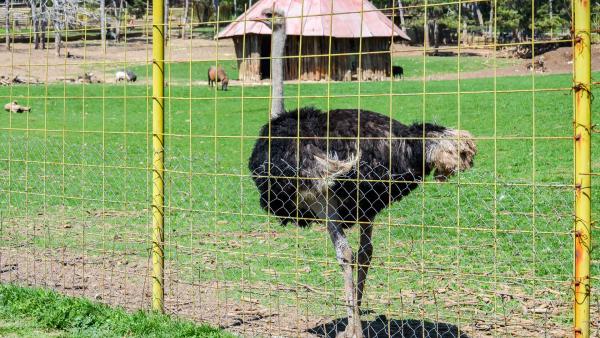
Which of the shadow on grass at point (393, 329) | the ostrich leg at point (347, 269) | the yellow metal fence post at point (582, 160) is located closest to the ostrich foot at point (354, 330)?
the ostrich leg at point (347, 269)

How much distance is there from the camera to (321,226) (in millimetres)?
9398

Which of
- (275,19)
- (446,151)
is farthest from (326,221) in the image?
(275,19)

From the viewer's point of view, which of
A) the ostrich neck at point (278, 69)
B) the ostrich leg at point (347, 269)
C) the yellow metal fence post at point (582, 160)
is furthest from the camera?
the ostrich neck at point (278, 69)

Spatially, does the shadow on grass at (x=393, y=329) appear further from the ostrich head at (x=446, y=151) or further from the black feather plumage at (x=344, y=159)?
the ostrich head at (x=446, y=151)

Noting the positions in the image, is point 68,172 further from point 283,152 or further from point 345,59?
point 345,59

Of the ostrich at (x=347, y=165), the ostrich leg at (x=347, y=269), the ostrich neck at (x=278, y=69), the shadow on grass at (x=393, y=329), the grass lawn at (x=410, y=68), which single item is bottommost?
the shadow on grass at (x=393, y=329)

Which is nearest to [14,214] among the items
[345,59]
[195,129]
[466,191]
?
[466,191]

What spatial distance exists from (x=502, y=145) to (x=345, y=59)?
17612mm

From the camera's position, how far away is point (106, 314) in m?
6.41

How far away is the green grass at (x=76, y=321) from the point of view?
19.9 feet

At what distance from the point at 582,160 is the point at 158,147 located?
9.64ft

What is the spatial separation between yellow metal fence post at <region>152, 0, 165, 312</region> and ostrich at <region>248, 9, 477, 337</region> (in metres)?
0.81

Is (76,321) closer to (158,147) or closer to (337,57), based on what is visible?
(158,147)

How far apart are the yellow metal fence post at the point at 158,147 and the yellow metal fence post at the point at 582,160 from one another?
2869mm
